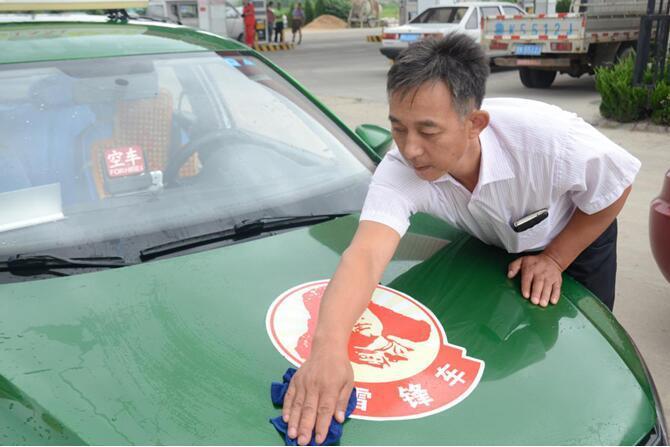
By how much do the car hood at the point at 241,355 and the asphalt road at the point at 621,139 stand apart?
4.30 feet

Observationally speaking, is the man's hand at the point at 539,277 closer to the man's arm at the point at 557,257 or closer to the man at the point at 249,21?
the man's arm at the point at 557,257

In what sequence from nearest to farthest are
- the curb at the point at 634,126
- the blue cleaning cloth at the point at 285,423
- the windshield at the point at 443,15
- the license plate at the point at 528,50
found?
the blue cleaning cloth at the point at 285,423
the curb at the point at 634,126
the license plate at the point at 528,50
the windshield at the point at 443,15

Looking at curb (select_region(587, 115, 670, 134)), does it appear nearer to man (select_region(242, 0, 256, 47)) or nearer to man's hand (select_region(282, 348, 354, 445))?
man's hand (select_region(282, 348, 354, 445))

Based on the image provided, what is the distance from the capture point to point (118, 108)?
86.7 inches

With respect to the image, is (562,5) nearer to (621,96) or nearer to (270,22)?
(270,22)

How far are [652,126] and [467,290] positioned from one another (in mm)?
6606

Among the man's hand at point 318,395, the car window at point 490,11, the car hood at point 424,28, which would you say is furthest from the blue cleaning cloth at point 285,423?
the car window at point 490,11

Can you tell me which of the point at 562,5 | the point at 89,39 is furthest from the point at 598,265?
the point at 562,5

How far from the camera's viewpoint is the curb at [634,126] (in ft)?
24.3

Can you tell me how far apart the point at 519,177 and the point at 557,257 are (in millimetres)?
284

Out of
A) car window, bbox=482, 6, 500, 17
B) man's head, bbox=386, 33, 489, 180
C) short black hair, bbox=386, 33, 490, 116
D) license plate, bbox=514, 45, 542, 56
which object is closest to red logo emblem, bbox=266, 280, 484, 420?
man's head, bbox=386, 33, 489, 180

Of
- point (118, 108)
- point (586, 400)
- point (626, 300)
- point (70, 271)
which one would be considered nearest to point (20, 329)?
point (70, 271)

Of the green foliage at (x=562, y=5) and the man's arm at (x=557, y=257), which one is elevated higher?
the man's arm at (x=557, y=257)

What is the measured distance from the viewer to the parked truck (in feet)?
32.3
